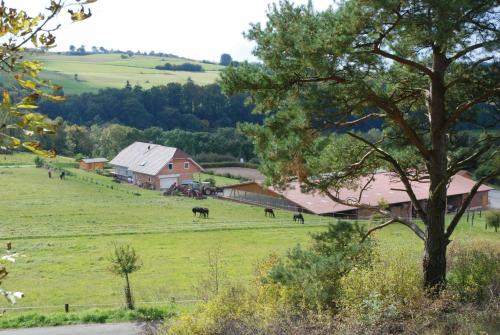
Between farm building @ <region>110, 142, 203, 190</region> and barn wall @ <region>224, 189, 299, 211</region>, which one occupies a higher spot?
farm building @ <region>110, 142, 203, 190</region>

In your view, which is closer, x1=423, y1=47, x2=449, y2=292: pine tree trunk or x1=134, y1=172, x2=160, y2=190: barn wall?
x1=423, y1=47, x2=449, y2=292: pine tree trunk

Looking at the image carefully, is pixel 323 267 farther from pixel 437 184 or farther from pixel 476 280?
pixel 476 280

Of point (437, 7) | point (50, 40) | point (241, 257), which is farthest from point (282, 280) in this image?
point (241, 257)

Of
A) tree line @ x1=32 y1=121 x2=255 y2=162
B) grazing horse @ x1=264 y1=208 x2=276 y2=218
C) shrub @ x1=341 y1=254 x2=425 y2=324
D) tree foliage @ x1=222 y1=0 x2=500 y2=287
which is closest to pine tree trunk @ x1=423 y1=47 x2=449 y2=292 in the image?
tree foliage @ x1=222 y1=0 x2=500 y2=287

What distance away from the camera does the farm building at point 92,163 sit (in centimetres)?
7112

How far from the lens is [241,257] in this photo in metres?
26.9

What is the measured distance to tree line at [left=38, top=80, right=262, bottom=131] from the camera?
324ft

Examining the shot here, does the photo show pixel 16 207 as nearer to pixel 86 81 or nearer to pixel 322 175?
pixel 322 175

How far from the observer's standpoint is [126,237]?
32062mm

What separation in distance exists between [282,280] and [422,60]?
6537 mm

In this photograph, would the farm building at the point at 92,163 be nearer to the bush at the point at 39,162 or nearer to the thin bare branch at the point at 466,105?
the bush at the point at 39,162

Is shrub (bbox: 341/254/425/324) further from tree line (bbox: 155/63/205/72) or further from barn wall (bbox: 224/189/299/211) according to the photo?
tree line (bbox: 155/63/205/72)

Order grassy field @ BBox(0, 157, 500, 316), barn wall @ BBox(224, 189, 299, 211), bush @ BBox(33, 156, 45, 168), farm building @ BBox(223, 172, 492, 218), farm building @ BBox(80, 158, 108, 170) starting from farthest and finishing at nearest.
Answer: farm building @ BBox(80, 158, 108, 170) → bush @ BBox(33, 156, 45, 168) → barn wall @ BBox(224, 189, 299, 211) → farm building @ BBox(223, 172, 492, 218) → grassy field @ BBox(0, 157, 500, 316)

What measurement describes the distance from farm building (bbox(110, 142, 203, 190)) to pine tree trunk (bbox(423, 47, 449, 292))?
49.3 m
